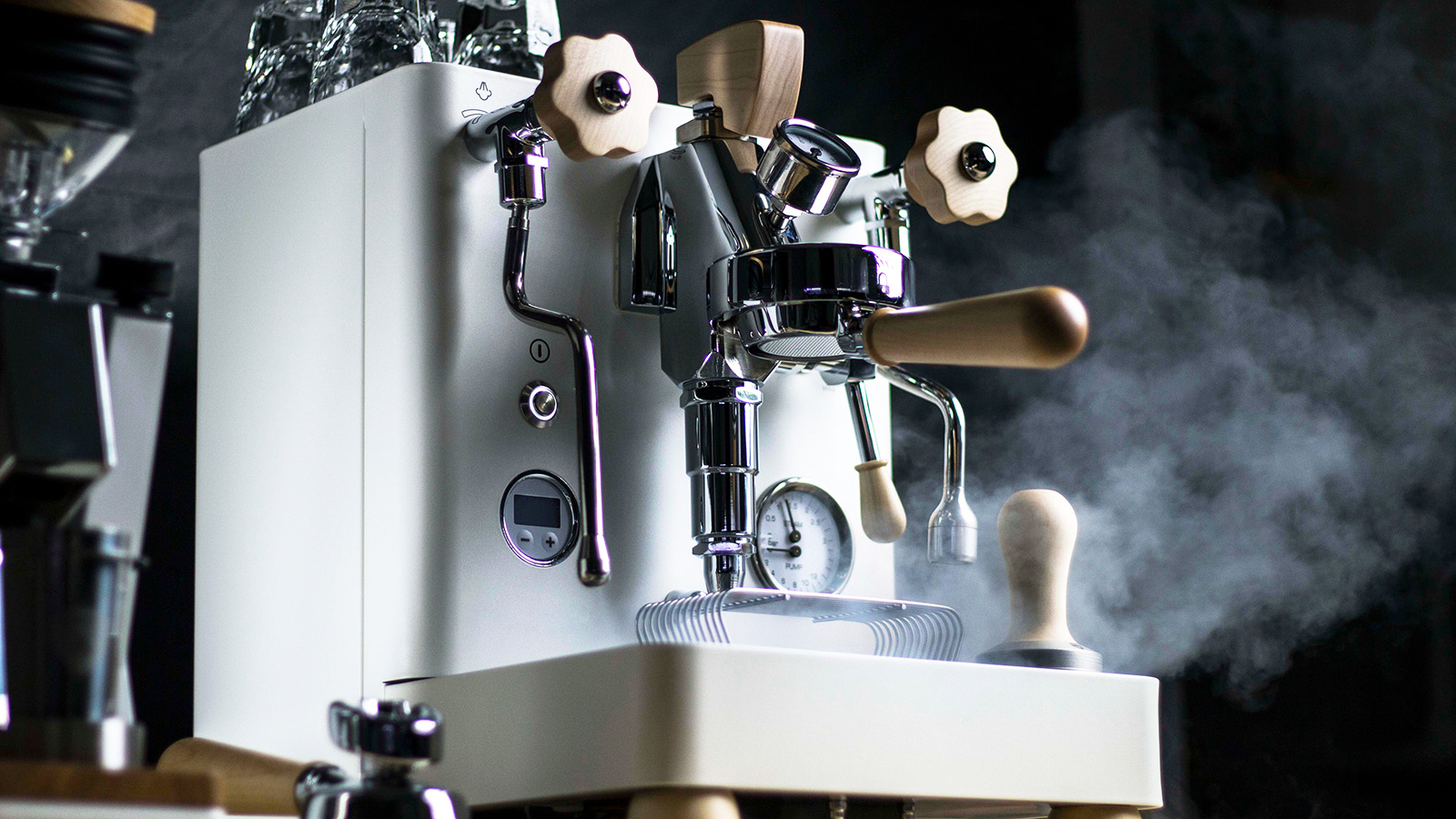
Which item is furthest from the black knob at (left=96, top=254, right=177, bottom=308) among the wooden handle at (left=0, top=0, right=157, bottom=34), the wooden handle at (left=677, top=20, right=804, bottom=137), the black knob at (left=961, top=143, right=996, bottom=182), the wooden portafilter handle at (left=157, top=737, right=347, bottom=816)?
the black knob at (left=961, top=143, right=996, bottom=182)

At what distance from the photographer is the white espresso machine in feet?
2.41

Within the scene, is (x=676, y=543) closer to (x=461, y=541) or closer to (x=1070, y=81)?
(x=461, y=541)

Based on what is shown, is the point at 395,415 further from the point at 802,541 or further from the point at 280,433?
the point at 802,541

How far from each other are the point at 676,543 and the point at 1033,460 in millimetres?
529

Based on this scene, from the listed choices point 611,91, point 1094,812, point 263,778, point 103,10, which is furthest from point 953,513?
point 103,10

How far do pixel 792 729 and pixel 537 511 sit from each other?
0.78 feet

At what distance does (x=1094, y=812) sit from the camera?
0.74 m

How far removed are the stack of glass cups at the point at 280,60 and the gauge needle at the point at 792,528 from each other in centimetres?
37

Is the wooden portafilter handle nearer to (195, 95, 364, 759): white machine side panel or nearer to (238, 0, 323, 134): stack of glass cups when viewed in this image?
(195, 95, 364, 759): white machine side panel

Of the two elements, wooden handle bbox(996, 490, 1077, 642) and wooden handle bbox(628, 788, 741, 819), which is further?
wooden handle bbox(996, 490, 1077, 642)

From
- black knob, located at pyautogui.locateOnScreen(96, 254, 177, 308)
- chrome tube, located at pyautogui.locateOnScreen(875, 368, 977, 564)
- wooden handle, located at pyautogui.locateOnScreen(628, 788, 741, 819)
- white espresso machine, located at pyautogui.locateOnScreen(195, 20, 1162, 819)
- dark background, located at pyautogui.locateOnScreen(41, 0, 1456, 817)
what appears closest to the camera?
black knob, located at pyautogui.locateOnScreen(96, 254, 177, 308)

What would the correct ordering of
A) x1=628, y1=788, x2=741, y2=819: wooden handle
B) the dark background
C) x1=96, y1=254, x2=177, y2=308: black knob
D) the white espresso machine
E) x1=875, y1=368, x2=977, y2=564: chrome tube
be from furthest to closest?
the dark background, x1=875, y1=368, x2=977, y2=564: chrome tube, the white espresso machine, x1=628, y1=788, x2=741, y2=819: wooden handle, x1=96, y1=254, x2=177, y2=308: black knob

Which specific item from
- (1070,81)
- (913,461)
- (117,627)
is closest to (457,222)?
(117,627)

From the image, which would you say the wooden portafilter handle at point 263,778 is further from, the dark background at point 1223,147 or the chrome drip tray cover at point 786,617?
the dark background at point 1223,147
